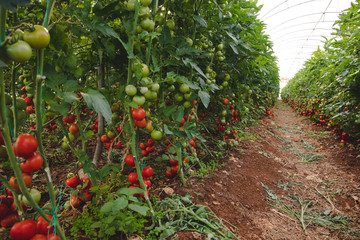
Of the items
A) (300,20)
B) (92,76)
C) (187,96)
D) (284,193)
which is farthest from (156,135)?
(300,20)

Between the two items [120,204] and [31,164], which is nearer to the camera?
[31,164]

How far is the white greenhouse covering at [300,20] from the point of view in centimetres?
867

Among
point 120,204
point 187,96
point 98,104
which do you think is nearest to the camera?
point 98,104

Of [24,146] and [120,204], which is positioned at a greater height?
[24,146]

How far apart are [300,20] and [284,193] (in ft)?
39.4

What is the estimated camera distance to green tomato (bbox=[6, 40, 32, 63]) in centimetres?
54

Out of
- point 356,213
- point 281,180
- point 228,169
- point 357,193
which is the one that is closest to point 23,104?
point 228,169

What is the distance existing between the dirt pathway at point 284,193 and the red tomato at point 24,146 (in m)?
1.18

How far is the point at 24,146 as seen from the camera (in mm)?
653

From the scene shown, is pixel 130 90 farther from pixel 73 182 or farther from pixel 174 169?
pixel 174 169

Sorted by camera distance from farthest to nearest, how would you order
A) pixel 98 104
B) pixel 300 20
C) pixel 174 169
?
pixel 300 20
pixel 174 169
pixel 98 104

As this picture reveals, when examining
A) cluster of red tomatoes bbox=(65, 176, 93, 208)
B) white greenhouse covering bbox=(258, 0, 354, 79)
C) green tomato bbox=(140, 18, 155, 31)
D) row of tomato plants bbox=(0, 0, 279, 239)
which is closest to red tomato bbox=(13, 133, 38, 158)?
row of tomato plants bbox=(0, 0, 279, 239)

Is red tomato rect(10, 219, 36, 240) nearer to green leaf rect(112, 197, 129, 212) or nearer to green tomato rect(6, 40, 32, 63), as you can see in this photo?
green leaf rect(112, 197, 129, 212)

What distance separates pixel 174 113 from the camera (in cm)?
132
